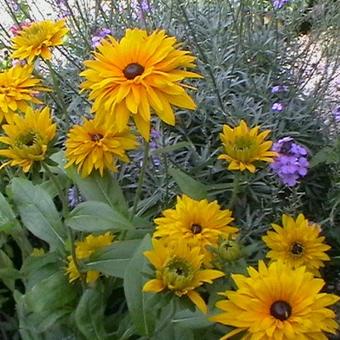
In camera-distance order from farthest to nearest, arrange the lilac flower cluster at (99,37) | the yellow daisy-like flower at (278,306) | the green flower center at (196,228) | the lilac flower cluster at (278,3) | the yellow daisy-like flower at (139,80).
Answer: the lilac flower cluster at (278,3)
the lilac flower cluster at (99,37)
the green flower center at (196,228)
the yellow daisy-like flower at (139,80)
the yellow daisy-like flower at (278,306)

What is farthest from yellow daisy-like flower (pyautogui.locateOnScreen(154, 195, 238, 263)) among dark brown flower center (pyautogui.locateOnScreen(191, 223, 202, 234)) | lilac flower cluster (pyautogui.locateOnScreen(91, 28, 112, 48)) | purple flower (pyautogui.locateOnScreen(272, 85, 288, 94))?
lilac flower cluster (pyautogui.locateOnScreen(91, 28, 112, 48))

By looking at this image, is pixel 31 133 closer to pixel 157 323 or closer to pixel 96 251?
pixel 96 251

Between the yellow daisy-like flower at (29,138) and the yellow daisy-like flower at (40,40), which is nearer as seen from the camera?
the yellow daisy-like flower at (29,138)

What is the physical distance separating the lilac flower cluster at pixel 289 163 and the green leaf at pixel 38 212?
52cm

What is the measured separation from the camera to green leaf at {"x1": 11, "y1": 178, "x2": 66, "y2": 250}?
165 centimetres

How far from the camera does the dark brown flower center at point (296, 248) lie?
4.90 feet

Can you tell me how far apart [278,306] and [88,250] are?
540mm

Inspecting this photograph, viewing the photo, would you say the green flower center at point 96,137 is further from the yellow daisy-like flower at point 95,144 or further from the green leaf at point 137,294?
the green leaf at point 137,294

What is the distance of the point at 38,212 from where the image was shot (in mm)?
1681

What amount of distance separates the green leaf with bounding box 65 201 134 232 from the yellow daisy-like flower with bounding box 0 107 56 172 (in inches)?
5.4

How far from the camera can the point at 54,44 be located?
5.11 ft

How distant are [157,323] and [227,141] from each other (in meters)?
0.36

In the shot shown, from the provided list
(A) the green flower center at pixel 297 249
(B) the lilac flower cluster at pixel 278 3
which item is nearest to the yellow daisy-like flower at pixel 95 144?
(A) the green flower center at pixel 297 249

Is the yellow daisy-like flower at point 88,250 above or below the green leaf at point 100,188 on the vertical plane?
below
